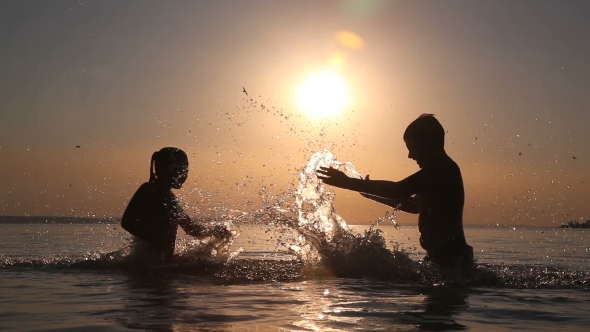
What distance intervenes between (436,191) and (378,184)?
0.70 meters

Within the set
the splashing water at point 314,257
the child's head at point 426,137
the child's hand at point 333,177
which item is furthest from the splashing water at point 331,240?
the child's hand at point 333,177

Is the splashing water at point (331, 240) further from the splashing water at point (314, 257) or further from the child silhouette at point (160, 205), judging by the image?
the child silhouette at point (160, 205)

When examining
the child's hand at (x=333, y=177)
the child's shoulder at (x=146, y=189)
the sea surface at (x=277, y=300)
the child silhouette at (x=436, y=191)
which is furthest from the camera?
the child's shoulder at (x=146, y=189)

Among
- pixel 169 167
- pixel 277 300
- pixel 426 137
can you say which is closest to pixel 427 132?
pixel 426 137

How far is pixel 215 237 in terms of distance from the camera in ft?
28.9

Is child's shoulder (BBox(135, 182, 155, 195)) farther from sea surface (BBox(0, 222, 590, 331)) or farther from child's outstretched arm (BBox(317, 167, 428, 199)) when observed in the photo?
child's outstretched arm (BBox(317, 167, 428, 199))

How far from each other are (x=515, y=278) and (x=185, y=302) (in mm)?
4358

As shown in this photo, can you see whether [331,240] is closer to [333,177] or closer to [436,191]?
[436,191]

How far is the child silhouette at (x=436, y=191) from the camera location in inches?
271

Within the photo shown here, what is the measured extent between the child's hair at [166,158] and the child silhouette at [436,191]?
107 inches

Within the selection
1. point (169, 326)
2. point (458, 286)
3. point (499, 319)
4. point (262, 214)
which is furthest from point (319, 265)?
point (169, 326)

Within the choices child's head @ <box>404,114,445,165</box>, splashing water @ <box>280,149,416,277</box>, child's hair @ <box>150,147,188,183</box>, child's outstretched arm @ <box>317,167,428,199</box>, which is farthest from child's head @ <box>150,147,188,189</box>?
child's head @ <box>404,114,445,165</box>

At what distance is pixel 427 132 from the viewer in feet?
22.9

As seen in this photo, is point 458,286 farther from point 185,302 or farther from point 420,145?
point 185,302
